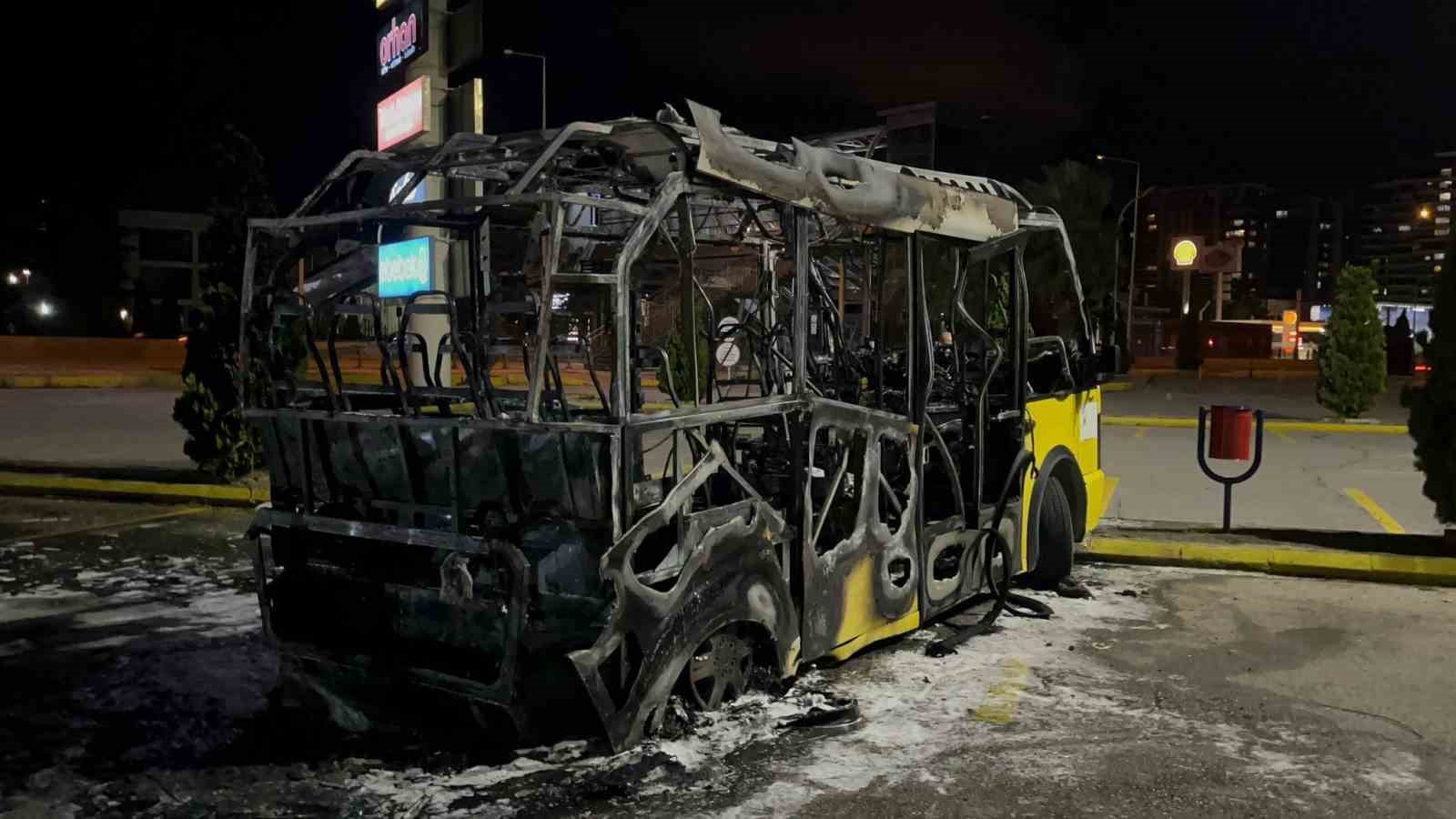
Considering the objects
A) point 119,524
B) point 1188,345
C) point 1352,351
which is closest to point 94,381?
point 119,524

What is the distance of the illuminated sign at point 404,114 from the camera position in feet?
52.7

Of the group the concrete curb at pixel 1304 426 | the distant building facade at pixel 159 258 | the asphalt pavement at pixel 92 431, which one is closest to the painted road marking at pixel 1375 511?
the concrete curb at pixel 1304 426

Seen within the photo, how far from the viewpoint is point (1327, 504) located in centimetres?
1120

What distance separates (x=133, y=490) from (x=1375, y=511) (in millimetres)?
12284

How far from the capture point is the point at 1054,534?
7.20 meters

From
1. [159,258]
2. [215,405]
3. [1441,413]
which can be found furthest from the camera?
[159,258]

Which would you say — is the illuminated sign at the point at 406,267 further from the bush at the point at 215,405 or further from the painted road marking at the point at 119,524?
the bush at the point at 215,405

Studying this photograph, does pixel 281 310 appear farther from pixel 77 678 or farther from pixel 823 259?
pixel 823 259

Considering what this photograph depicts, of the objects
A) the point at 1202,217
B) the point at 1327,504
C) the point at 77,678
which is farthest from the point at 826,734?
the point at 1202,217

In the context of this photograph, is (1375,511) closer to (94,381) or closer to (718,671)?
(718,671)

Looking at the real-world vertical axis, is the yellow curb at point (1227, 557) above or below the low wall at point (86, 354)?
below

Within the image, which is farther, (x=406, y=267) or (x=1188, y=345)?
(x=1188, y=345)

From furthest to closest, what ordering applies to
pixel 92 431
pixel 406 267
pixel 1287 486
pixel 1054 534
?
pixel 92 431
pixel 1287 486
pixel 1054 534
pixel 406 267

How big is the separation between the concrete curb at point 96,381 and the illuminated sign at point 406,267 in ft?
77.6
